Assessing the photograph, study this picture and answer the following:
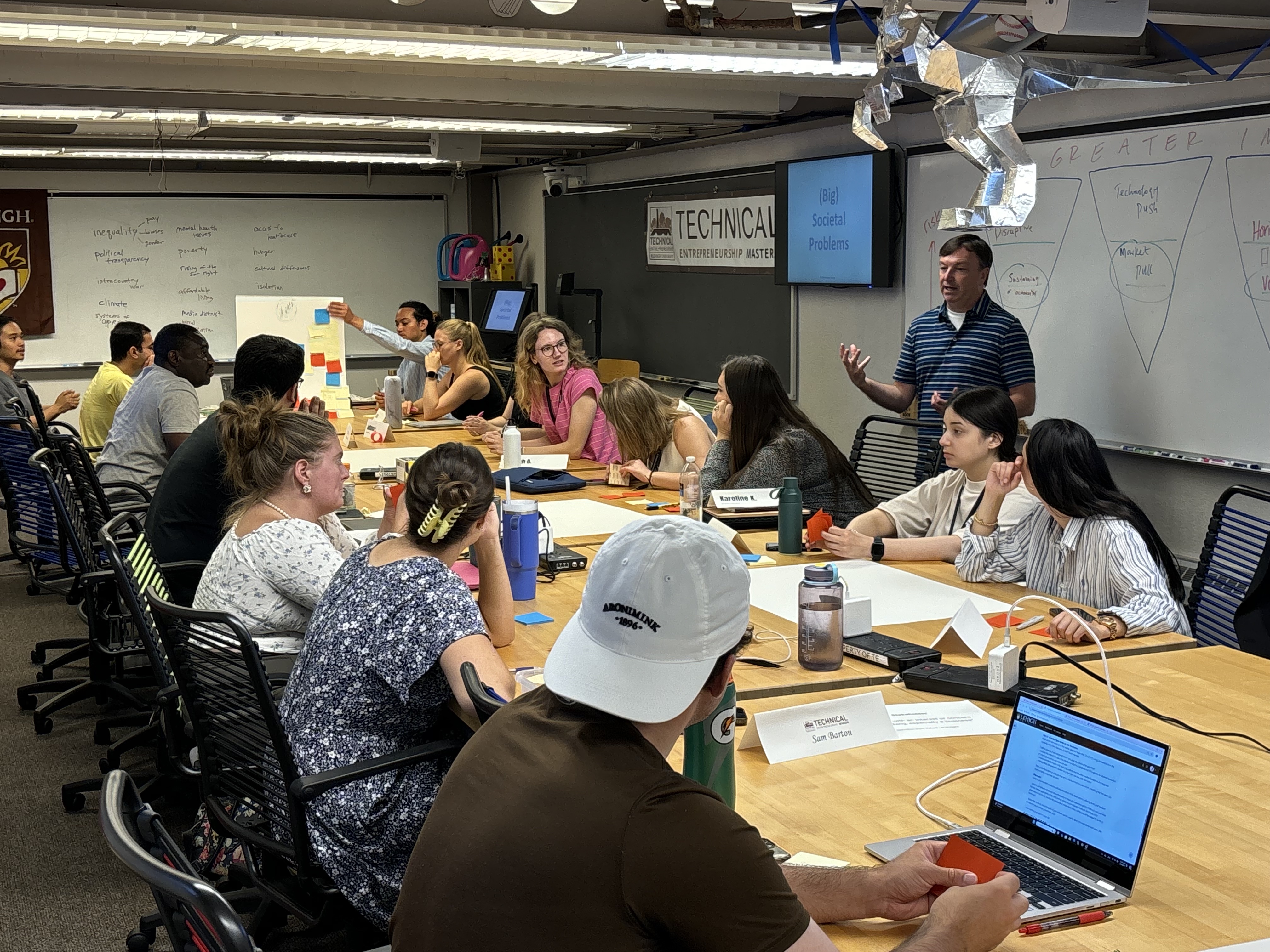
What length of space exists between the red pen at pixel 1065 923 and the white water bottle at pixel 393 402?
5.36 meters

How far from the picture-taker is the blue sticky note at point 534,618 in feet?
9.29

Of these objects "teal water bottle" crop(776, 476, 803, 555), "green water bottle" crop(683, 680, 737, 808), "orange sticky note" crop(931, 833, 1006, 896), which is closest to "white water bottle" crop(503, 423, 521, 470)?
"teal water bottle" crop(776, 476, 803, 555)

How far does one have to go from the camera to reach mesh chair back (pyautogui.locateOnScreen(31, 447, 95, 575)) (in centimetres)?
394

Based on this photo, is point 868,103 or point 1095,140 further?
point 1095,140

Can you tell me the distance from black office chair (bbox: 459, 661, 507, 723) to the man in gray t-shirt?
10.8ft

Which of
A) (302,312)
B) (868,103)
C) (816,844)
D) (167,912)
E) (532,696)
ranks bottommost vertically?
(816,844)

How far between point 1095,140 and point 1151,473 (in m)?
1.36

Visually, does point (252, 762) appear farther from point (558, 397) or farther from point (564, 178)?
point (564, 178)

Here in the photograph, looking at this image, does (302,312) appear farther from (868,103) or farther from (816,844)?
(816,844)

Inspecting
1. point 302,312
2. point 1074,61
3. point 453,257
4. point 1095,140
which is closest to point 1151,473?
point 1095,140

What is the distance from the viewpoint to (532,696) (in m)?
1.34

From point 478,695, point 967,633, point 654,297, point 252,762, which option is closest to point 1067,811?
point 478,695

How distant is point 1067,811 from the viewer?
1.60m

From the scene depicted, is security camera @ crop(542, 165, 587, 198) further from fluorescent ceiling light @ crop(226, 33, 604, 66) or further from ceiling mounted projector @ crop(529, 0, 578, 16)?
ceiling mounted projector @ crop(529, 0, 578, 16)
